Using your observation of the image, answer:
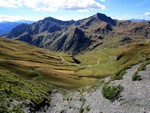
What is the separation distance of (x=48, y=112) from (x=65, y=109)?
→ 12.3ft

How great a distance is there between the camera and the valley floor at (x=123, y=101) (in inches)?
1335

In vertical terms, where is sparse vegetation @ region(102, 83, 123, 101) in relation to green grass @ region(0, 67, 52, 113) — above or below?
above

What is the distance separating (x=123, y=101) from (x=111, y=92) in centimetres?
491

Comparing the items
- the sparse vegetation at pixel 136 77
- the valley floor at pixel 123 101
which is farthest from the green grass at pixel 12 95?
the sparse vegetation at pixel 136 77

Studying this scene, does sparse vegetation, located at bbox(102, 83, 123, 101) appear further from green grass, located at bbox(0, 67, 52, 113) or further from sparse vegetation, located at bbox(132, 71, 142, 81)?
green grass, located at bbox(0, 67, 52, 113)

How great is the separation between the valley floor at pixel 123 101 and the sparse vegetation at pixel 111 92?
24.5 inches

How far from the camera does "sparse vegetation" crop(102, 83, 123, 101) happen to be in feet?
128

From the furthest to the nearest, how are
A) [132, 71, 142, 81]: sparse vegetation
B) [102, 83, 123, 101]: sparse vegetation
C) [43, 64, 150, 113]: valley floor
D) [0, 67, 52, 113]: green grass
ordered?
[0, 67, 52, 113]: green grass → [132, 71, 142, 81]: sparse vegetation → [102, 83, 123, 101]: sparse vegetation → [43, 64, 150, 113]: valley floor

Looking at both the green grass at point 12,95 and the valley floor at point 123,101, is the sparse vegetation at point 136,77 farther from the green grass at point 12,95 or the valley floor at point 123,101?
the green grass at point 12,95

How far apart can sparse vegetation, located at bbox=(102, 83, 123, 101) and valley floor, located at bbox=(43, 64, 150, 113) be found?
2.04ft

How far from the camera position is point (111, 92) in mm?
40906

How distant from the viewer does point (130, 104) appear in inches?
1362

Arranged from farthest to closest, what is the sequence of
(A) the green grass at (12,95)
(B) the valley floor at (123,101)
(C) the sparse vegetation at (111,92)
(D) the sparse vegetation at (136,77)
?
(A) the green grass at (12,95) < (D) the sparse vegetation at (136,77) < (C) the sparse vegetation at (111,92) < (B) the valley floor at (123,101)

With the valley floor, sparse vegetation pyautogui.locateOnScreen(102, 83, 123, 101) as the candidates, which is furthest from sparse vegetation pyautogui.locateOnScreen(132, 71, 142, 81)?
sparse vegetation pyautogui.locateOnScreen(102, 83, 123, 101)
